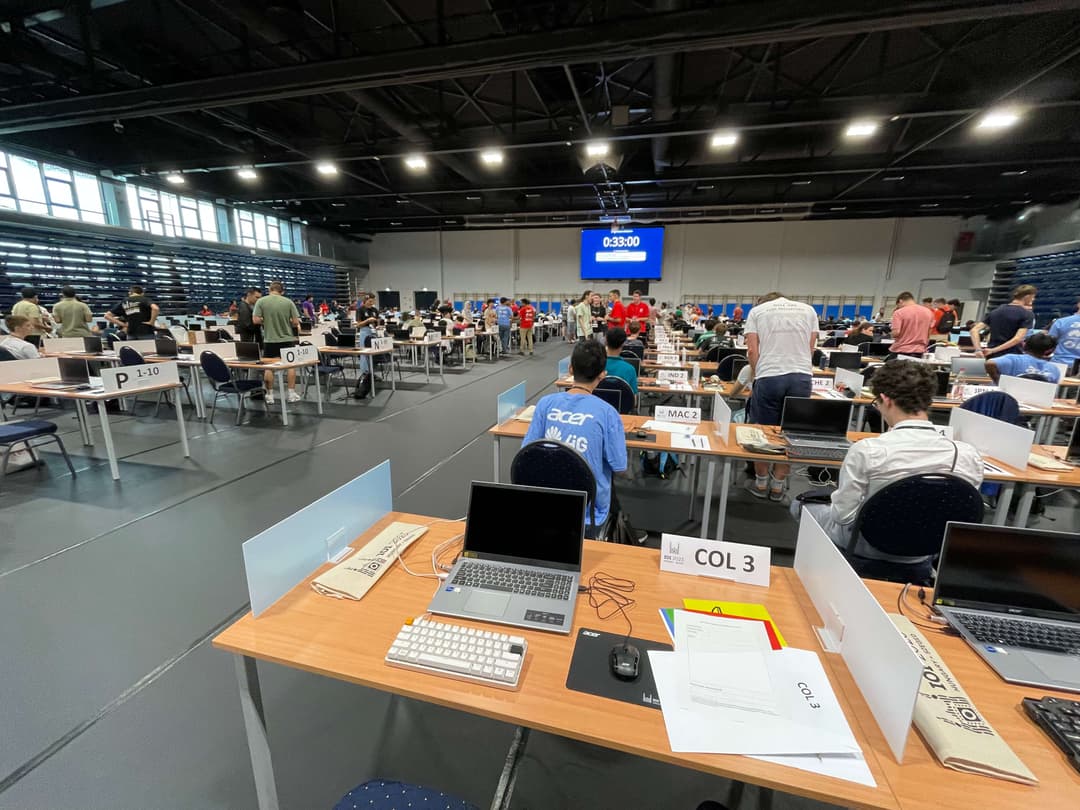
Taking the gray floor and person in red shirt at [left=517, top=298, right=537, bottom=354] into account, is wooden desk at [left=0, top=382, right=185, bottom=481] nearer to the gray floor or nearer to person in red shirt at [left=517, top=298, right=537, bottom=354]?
the gray floor

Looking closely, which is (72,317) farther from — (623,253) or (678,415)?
(623,253)

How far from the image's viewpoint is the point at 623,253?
1659 cm

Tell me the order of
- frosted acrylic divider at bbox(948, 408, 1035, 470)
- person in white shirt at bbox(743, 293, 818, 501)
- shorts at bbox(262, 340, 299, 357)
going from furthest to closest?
shorts at bbox(262, 340, 299, 357), person in white shirt at bbox(743, 293, 818, 501), frosted acrylic divider at bbox(948, 408, 1035, 470)

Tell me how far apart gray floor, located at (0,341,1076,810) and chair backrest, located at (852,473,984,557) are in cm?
101

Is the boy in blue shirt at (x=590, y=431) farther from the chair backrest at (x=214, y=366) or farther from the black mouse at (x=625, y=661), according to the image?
the chair backrest at (x=214, y=366)

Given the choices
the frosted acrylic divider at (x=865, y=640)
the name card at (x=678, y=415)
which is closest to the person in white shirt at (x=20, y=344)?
the name card at (x=678, y=415)

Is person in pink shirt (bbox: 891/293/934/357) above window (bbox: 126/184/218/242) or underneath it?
underneath

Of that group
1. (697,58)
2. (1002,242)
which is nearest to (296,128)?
(697,58)

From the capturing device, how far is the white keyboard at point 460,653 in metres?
0.97

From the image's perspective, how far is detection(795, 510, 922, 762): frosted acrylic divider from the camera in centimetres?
77

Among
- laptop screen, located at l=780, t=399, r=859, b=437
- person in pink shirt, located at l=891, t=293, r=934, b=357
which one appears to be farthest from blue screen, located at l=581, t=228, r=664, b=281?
laptop screen, located at l=780, t=399, r=859, b=437

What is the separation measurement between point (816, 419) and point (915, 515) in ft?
4.04

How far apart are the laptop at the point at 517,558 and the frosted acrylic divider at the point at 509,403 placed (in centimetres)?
172

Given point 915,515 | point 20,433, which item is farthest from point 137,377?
point 915,515
